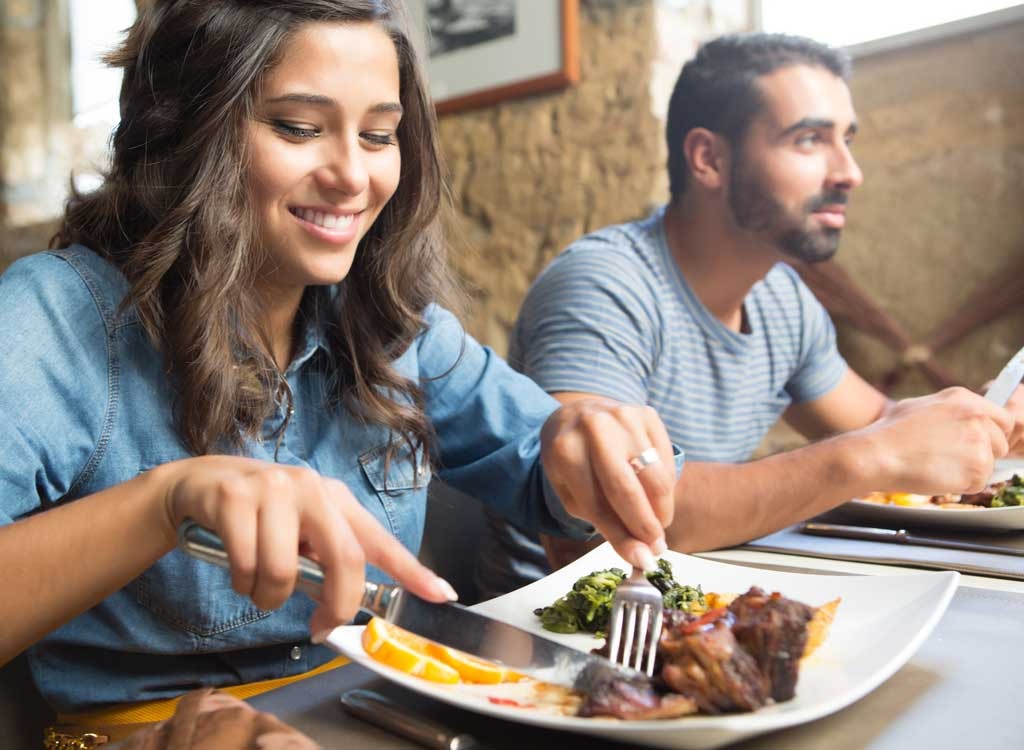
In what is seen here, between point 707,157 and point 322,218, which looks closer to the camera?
point 322,218

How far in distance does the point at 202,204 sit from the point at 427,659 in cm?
61

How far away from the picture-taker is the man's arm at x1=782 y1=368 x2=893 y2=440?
2.12 m

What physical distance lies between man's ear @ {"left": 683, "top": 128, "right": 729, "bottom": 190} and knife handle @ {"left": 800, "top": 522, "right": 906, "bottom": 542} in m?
1.02

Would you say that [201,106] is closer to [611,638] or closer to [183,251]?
[183,251]

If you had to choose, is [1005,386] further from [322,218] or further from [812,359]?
[322,218]

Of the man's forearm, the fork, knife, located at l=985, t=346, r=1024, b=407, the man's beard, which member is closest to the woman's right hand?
the fork

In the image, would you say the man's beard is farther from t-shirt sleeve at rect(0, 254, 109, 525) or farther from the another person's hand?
t-shirt sleeve at rect(0, 254, 109, 525)

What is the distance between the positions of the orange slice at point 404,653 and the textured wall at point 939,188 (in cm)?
217

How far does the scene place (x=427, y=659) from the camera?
0.70 m

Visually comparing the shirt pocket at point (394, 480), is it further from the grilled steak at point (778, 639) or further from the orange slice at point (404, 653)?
the grilled steak at point (778, 639)

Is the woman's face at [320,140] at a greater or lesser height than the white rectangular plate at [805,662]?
greater

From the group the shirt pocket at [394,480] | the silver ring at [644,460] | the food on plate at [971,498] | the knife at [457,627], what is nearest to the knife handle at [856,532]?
the food on plate at [971,498]

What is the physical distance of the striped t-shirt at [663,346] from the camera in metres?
1.63

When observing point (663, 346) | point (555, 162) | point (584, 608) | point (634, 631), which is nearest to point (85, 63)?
point (555, 162)
